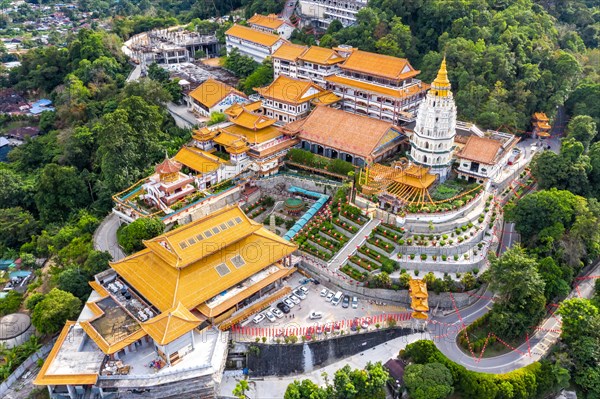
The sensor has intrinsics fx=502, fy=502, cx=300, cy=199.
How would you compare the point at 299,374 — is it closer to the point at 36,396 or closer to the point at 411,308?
the point at 411,308

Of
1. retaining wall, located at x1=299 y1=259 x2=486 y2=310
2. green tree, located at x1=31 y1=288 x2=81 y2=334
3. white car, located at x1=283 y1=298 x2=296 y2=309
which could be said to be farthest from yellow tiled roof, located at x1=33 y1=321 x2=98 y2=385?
retaining wall, located at x1=299 y1=259 x2=486 y2=310

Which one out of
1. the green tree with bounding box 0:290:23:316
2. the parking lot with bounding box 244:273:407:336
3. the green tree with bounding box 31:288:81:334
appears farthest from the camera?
the green tree with bounding box 0:290:23:316

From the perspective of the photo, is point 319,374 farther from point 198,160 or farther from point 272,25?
point 272,25

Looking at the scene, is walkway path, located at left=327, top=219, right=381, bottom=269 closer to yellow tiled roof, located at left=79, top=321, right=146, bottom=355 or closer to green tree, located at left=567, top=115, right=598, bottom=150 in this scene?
yellow tiled roof, located at left=79, top=321, right=146, bottom=355

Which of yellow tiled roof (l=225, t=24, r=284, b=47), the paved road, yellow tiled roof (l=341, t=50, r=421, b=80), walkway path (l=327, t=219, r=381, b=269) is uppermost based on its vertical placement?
yellow tiled roof (l=341, t=50, r=421, b=80)

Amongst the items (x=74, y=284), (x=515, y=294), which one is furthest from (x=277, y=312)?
(x=515, y=294)

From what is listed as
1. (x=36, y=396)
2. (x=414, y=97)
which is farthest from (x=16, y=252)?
(x=414, y=97)
